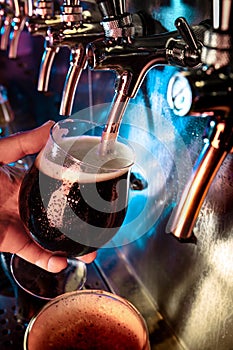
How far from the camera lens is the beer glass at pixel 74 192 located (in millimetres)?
650

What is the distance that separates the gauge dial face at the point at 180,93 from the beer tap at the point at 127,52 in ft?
0.48

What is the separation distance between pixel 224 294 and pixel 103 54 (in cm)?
43

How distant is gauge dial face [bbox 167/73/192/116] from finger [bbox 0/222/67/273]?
18.5 inches

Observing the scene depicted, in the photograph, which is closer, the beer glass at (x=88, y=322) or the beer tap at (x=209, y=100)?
the beer tap at (x=209, y=100)

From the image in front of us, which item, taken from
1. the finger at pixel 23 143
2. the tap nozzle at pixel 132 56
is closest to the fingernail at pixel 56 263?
the finger at pixel 23 143

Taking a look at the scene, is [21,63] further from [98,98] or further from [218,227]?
[218,227]

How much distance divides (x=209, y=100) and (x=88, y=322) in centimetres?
47

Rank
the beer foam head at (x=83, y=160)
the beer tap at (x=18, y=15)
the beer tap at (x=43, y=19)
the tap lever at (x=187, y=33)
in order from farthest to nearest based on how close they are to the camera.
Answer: the beer tap at (x=18, y=15) < the beer tap at (x=43, y=19) < the beer foam head at (x=83, y=160) < the tap lever at (x=187, y=33)

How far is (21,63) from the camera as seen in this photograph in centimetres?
174

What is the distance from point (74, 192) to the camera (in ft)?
2.13

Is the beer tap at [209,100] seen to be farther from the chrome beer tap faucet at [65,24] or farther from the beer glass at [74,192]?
the chrome beer tap faucet at [65,24]

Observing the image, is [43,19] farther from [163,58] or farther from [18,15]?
[163,58]

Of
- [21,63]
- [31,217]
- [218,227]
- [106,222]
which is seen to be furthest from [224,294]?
[21,63]

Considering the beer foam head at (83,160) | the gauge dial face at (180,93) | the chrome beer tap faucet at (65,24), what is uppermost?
the chrome beer tap faucet at (65,24)
